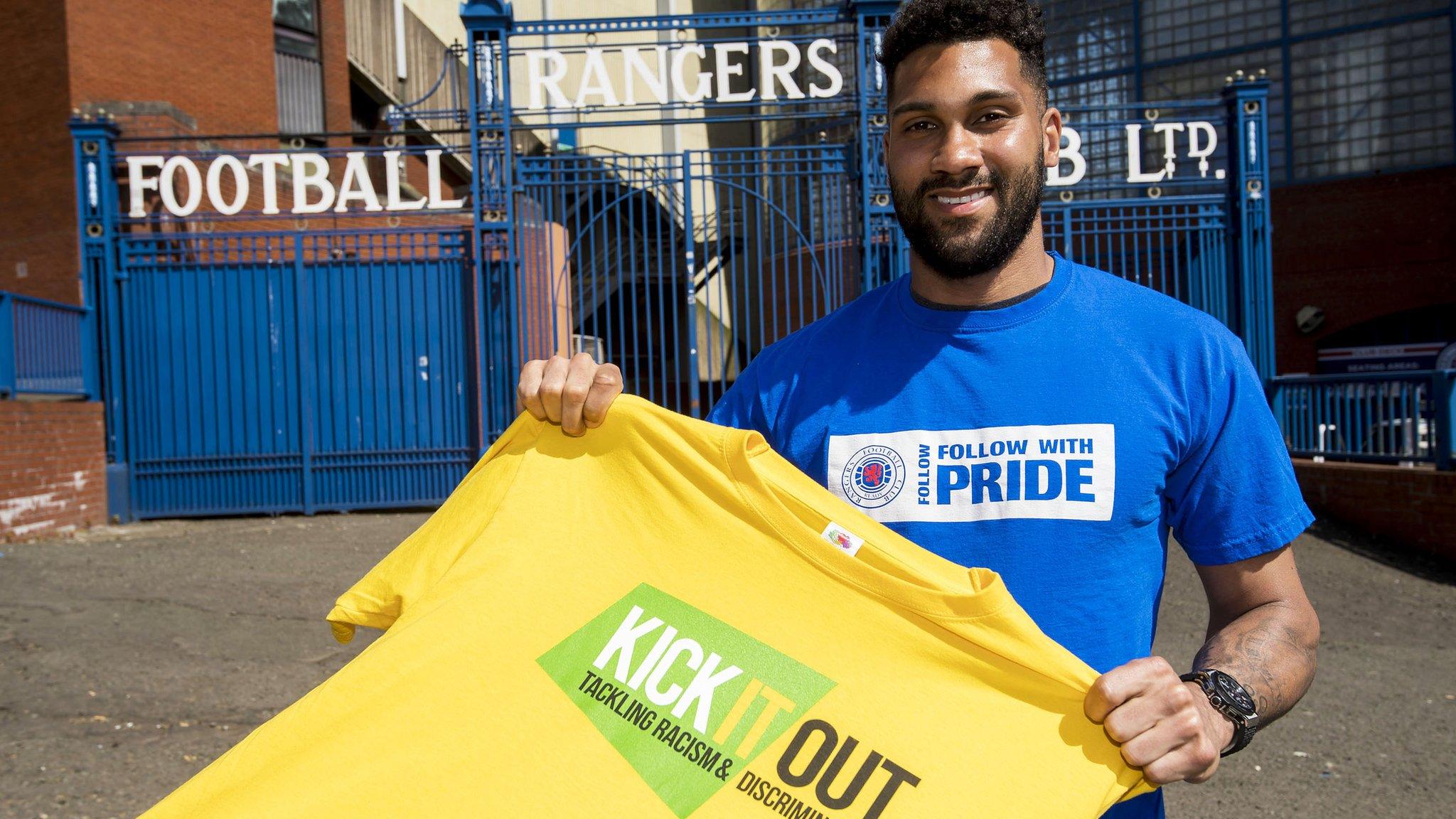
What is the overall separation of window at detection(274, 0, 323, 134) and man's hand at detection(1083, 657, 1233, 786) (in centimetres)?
1713

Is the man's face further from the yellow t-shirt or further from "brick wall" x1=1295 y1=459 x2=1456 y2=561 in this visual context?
"brick wall" x1=1295 y1=459 x2=1456 y2=561

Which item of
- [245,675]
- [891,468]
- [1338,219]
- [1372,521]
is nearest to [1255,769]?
[891,468]

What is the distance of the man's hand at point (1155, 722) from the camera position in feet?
5.01

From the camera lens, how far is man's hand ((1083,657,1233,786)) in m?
1.53

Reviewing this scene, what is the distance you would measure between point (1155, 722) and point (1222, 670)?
0.24 m

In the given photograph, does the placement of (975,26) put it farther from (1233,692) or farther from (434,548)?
(434,548)

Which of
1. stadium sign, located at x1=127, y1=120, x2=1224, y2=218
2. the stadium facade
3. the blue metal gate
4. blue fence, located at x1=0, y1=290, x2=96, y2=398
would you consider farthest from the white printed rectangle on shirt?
blue fence, located at x1=0, y1=290, x2=96, y2=398

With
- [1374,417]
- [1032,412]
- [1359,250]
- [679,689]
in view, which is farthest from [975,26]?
[1359,250]

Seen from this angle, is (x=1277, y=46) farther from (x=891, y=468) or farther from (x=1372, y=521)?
(x=891, y=468)

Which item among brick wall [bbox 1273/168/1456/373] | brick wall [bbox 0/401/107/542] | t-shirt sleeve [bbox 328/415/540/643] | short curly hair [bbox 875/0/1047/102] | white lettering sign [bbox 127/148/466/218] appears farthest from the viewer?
brick wall [bbox 1273/168/1456/373]

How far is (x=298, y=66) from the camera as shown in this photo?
17.0m

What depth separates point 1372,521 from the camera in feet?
29.3

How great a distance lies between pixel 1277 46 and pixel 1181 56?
138 centimetres

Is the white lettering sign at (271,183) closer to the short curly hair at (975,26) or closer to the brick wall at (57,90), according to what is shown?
the brick wall at (57,90)
